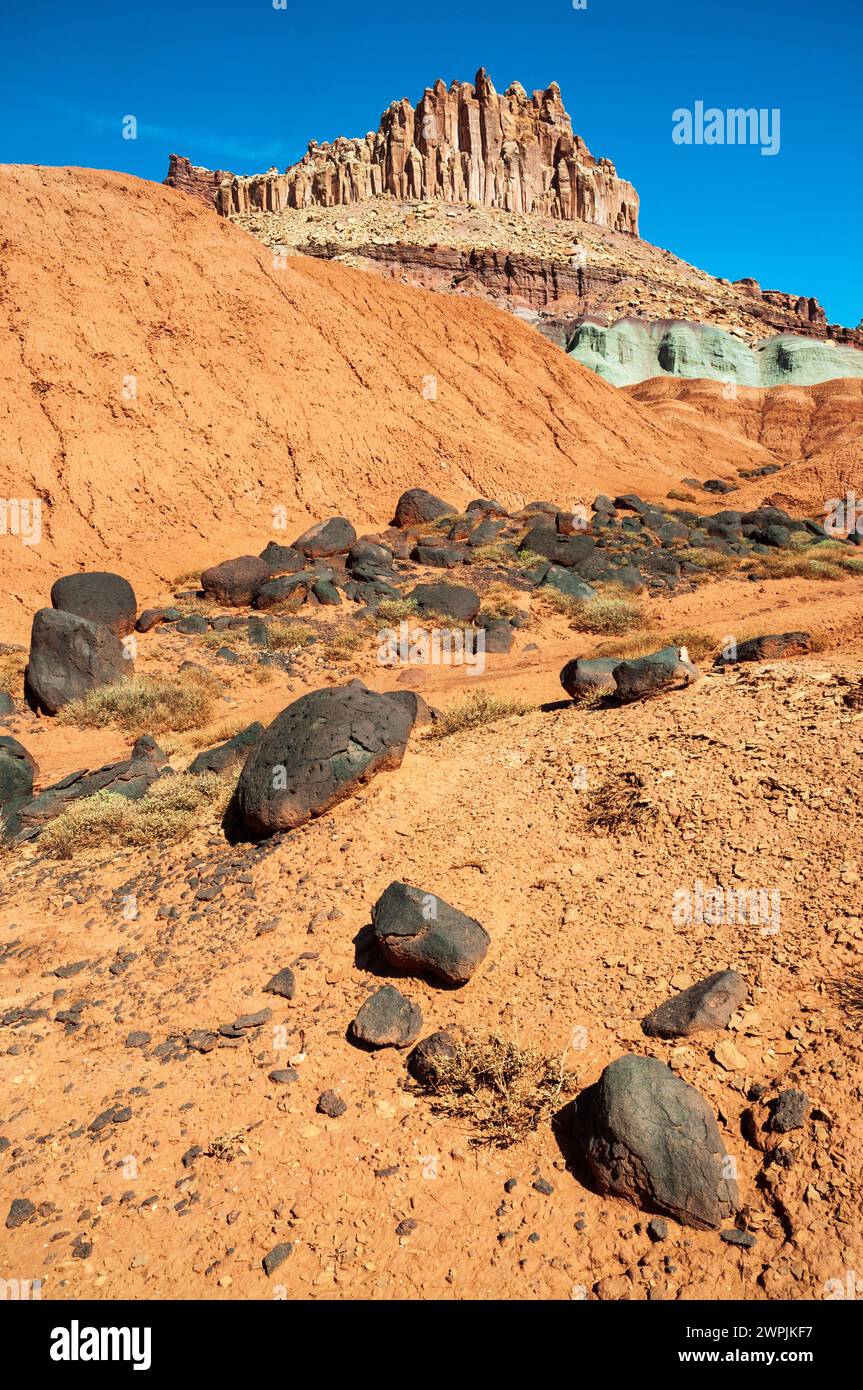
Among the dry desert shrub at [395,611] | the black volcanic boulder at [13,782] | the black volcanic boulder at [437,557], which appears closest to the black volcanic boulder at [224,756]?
the black volcanic boulder at [13,782]

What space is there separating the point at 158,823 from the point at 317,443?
47.6ft

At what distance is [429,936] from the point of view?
434 cm

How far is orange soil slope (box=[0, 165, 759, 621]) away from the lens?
15.3 metres

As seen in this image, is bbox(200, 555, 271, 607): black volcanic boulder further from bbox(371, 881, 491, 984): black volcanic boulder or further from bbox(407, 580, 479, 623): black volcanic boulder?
bbox(371, 881, 491, 984): black volcanic boulder

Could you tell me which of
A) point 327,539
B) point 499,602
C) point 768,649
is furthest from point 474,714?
→ point 327,539

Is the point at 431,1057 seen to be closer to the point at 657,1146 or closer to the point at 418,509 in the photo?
the point at 657,1146

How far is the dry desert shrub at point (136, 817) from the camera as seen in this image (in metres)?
6.50

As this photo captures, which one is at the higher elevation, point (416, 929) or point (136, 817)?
point (136, 817)

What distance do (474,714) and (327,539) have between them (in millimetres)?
9174

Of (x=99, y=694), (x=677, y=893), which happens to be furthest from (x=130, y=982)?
(x=99, y=694)

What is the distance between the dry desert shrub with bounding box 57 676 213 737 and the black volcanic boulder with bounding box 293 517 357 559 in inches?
252

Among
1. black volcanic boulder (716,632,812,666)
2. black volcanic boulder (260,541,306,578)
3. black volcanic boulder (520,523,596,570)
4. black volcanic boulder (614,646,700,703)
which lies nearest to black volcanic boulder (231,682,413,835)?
black volcanic boulder (614,646,700,703)

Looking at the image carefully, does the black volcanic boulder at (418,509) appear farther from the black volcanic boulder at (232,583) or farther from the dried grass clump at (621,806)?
the dried grass clump at (621,806)

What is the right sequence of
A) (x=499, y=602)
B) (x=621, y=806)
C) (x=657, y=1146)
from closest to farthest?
1. (x=657, y=1146)
2. (x=621, y=806)
3. (x=499, y=602)
